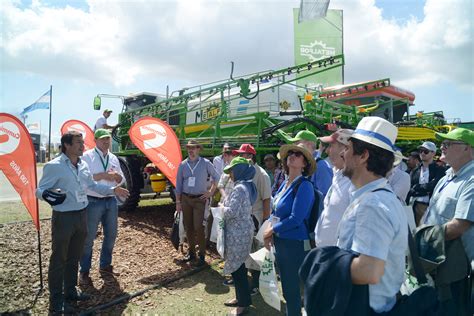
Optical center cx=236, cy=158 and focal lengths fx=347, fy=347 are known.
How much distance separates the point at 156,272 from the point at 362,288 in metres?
3.81

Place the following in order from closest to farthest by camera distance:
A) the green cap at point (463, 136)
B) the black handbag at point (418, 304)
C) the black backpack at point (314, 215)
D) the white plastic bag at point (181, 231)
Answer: the black handbag at point (418, 304), the green cap at point (463, 136), the black backpack at point (314, 215), the white plastic bag at point (181, 231)

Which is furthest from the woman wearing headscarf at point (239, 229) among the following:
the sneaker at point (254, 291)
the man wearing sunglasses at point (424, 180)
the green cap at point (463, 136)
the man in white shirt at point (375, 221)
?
the man wearing sunglasses at point (424, 180)

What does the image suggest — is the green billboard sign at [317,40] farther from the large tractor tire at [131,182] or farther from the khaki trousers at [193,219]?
the khaki trousers at [193,219]

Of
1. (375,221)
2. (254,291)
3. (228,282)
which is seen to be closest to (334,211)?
(375,221)

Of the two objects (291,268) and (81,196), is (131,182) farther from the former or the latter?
(291,268)

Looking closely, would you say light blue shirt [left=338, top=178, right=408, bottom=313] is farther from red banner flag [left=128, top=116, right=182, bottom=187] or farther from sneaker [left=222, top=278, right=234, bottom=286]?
red banner flag [left=128, top=116, right=182, bottom=187]

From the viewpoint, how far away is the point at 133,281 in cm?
448

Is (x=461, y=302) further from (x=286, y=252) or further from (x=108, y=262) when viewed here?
(x=108, y=262)

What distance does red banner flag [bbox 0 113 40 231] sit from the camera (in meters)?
4.19

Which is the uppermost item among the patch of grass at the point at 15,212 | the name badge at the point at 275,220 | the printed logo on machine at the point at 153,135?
the printed logo on machine at the point at 153,135

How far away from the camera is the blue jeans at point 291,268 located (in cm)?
289

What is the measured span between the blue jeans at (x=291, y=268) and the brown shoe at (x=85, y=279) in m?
2.63


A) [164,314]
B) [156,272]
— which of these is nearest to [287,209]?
[164,314]

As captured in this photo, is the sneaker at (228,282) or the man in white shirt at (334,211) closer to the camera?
the man in white shirt at (334,211)
